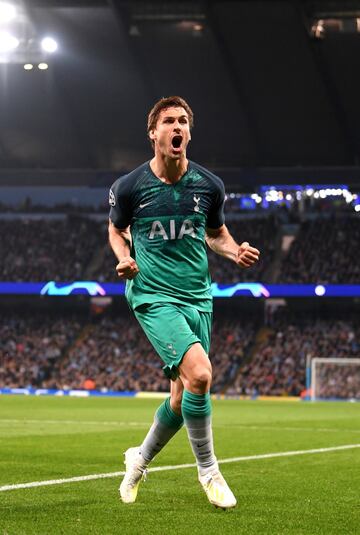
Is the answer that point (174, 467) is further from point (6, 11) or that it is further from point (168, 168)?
point (6, 11)

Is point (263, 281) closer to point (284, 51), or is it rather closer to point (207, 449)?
point (284, 51)

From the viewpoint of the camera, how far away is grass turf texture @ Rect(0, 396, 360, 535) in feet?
20.4

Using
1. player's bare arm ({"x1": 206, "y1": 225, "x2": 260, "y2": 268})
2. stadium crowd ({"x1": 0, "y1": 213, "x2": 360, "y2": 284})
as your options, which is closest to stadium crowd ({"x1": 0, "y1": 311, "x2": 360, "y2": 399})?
stadium crowd ({"x1": 0, "y1": 213, "x2": 360, "y2": 284})

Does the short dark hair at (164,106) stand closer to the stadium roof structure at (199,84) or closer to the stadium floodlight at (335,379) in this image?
the stadium roof structure at (199,84)

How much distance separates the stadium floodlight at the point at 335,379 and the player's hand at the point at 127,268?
33.3 metres

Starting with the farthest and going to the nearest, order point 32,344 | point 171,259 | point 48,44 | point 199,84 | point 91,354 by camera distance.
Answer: point 32,344 < point 91,354 < point 199,84 < point 48,44 < point 171,259

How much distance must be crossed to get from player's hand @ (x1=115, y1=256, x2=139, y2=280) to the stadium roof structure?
1285 inches

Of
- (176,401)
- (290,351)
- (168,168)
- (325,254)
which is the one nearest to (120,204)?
(168,168)

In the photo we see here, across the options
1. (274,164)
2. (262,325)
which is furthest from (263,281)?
(274,164)

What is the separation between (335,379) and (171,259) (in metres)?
34.1

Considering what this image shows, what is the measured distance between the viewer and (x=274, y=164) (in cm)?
4875

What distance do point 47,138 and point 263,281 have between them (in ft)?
40.4

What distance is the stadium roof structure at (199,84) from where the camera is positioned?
3959 centimetres

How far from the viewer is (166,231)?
Answer: 7.14 meters
